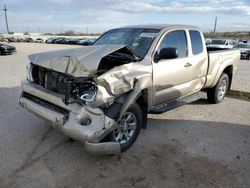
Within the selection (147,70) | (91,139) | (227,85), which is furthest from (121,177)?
(227,85)

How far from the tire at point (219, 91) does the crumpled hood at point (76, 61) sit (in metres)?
3.56

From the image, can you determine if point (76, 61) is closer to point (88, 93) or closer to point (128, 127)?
point (88, 93)

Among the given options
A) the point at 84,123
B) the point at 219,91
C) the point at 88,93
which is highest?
the point at 88,93

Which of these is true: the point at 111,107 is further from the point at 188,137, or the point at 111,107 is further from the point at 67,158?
the point at 188,137

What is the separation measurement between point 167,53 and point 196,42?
5.03 ft

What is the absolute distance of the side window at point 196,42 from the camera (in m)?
5.21

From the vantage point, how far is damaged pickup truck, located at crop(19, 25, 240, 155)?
3.15 m

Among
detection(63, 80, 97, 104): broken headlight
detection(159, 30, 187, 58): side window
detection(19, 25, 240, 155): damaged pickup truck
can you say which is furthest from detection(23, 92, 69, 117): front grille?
detection(159, 30, 187, 58): side window

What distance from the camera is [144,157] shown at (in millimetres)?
3682

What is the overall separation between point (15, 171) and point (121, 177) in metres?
1.40

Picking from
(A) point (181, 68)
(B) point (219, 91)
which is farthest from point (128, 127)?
(B) point (219, 91)

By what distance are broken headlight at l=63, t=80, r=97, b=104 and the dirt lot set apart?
0.95m

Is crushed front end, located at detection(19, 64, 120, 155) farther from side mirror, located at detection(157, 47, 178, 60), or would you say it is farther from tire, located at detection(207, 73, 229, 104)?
tire, located at detection(207, 73, 229, 104)

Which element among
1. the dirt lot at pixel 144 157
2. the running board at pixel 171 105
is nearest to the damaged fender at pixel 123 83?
the running board at pixel 171 105
